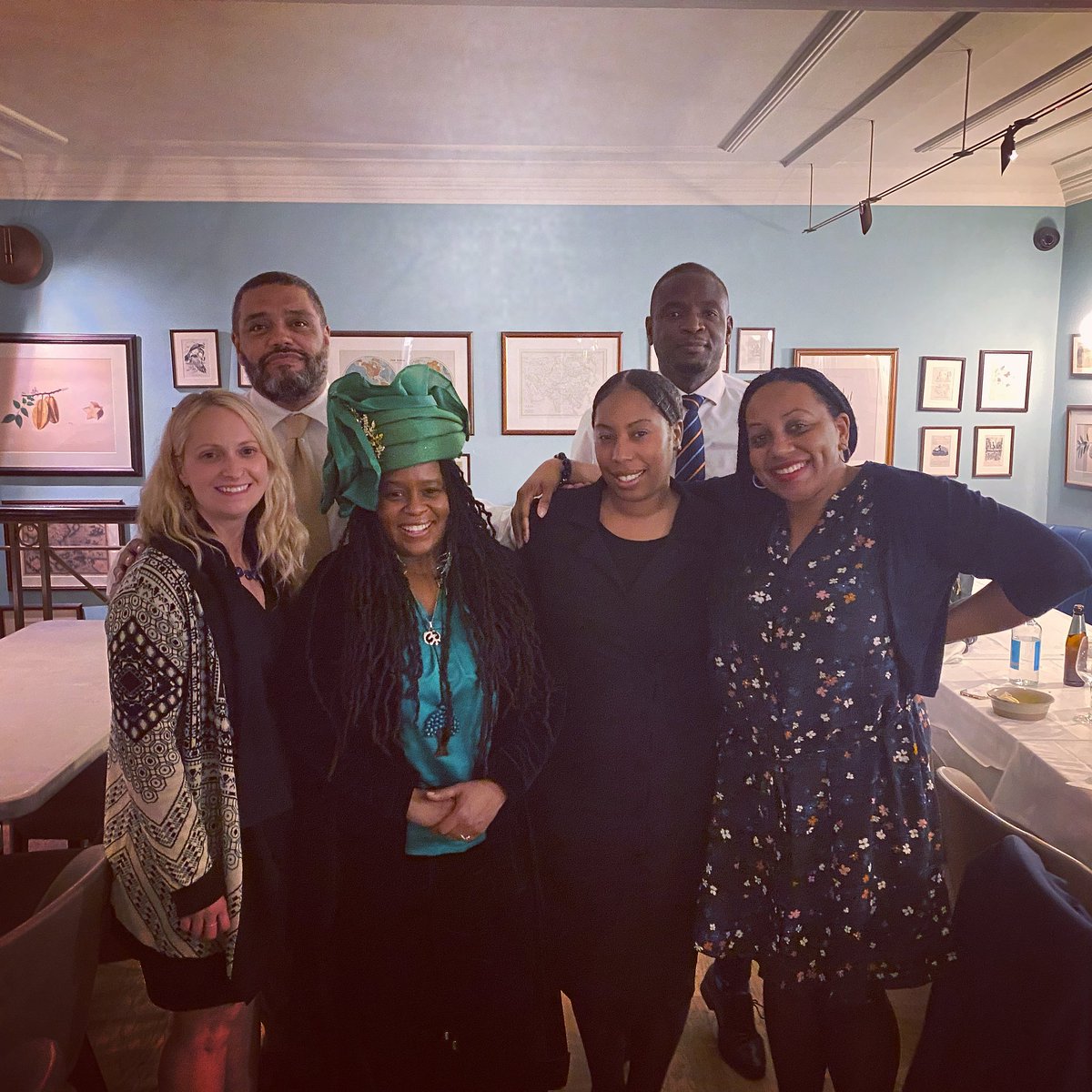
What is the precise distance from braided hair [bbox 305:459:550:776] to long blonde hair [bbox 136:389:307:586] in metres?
0.13

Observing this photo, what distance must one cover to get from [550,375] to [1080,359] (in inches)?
122

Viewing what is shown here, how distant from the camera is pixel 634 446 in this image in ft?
4.88

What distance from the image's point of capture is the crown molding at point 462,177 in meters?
4.11

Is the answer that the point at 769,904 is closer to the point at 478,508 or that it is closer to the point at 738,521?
the point at 738,521

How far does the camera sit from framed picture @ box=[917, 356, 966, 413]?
4.60 metres

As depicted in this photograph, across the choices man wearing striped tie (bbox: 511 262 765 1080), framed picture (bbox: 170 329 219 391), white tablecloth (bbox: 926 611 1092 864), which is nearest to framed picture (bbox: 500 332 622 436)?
framed picture (bbox: 170 329 219 391)

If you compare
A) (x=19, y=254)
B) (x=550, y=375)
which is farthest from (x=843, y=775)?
(x=19, y=254)

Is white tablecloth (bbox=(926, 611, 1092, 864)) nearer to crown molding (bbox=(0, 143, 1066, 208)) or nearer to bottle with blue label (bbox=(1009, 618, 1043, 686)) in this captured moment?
bottle with blue label (bbox=(1009, 618, 1043, 686))

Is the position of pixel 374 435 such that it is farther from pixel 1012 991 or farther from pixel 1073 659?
pixel 1073 659

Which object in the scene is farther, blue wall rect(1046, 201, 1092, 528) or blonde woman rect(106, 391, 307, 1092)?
blue wall rect(1046, 201, 1092, 528)

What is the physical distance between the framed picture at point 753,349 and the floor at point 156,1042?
3.34 meters

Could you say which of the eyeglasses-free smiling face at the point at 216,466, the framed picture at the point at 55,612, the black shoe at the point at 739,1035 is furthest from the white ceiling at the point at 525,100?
the black shoe at the point at 739,1035

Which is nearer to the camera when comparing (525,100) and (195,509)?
(195,509)

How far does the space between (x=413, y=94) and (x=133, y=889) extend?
323 cm
